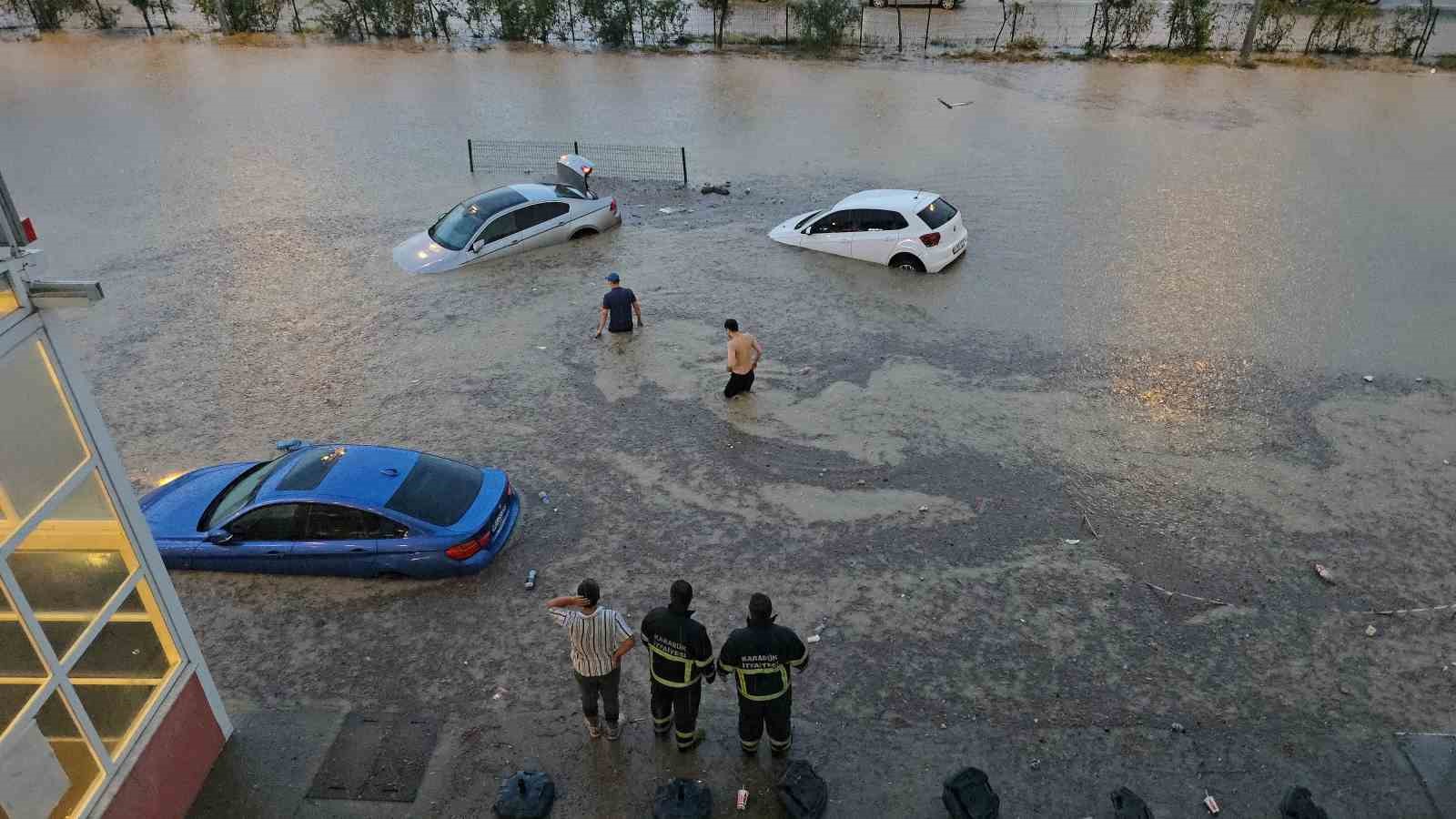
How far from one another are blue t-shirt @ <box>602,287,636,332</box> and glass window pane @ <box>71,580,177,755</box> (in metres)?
7.46

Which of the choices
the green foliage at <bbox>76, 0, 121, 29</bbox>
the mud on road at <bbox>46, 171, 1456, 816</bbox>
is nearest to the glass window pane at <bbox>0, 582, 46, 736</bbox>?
the mud on road at <bbox>46, 171, 1456, 816</bbox>

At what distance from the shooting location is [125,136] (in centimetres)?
2183

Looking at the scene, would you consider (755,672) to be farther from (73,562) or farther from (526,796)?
(73,562)

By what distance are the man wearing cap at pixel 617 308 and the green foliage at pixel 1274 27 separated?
27.7 m

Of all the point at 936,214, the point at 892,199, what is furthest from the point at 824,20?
the point at 936,214

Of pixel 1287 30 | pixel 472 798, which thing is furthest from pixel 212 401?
pixel 1287 30

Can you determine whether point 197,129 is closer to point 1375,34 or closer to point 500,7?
point 500,7

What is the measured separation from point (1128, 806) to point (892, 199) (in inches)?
437

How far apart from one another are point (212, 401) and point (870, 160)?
1423cm

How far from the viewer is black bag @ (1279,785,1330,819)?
6.15m

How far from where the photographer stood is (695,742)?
6.94 meters

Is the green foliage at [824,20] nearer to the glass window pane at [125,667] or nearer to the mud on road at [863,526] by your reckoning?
the mud on road at [863,526]

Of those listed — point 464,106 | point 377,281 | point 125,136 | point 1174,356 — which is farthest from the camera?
point 464,106

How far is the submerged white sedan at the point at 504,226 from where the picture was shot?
15.3m
